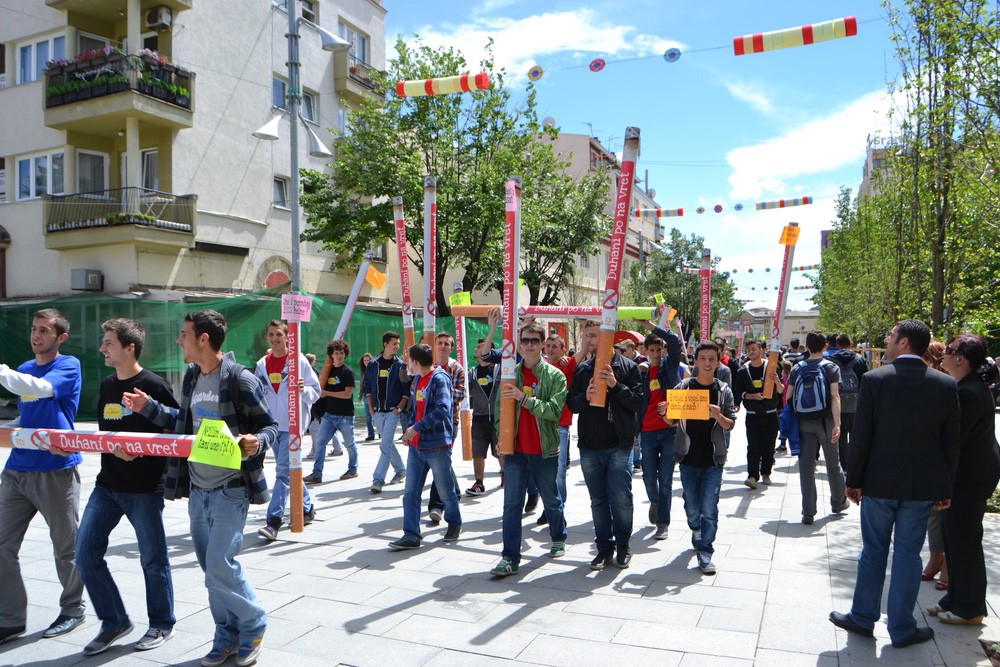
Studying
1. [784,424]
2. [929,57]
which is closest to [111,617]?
[784,424]

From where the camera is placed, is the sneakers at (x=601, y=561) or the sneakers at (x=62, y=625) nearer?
the sneakers at (x=62, y=625)

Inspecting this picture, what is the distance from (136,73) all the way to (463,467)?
1436 centimetres

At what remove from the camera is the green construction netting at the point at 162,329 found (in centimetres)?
1462

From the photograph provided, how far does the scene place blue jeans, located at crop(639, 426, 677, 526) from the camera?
718cm

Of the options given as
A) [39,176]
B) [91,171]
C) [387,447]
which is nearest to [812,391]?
[387,447]

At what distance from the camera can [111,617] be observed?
4414mm

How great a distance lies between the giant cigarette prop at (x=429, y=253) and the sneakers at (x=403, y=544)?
1.91 m

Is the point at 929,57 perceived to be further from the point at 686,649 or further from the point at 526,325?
the point at 686,649

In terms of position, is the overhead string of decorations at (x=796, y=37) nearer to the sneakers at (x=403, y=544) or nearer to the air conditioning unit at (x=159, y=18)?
the sneakers at (x=403, y=544)

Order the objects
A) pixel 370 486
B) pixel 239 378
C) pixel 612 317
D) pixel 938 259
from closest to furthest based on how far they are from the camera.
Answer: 1. pixel 239 378
2. pixel 612 317
3. pixel 370 486
4. pixel 938 259

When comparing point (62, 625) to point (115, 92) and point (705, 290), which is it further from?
point (115, 92)

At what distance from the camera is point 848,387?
8.98 meters

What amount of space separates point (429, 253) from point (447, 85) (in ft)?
7.12

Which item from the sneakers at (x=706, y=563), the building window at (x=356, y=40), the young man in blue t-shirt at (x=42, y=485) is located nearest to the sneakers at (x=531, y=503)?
the sneakers at (x=706, y=563)
